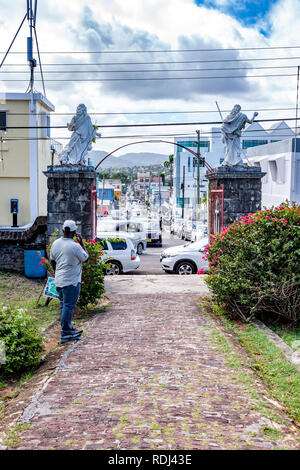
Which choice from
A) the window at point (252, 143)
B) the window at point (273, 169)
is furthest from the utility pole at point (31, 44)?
the window at point (252, 143)

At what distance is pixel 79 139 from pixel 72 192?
1.37m

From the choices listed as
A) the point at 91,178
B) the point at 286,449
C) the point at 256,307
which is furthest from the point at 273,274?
the point at 91,178

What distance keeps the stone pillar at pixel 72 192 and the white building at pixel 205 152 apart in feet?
100.0

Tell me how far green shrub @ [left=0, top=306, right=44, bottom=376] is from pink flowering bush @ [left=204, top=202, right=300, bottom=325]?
344cm

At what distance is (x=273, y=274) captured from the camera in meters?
7.78

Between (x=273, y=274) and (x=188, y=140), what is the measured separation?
5233cm

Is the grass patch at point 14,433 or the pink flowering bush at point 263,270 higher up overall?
the pink flowering bush at point 263,270

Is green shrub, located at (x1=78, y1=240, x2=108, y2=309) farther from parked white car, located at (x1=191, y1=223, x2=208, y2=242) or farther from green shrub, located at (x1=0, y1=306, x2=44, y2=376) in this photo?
parked white car, located at (x1=191, y1=223, x2=208, y2=242)

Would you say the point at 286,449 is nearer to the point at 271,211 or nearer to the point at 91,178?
the point at 271,211

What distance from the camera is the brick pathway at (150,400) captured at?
382 centimetres

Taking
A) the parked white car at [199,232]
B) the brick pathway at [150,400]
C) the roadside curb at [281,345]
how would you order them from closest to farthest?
1. the brick pathway at [150,400]
2. the roadside curb at [281,345]
3. the parked white car at [199,232]

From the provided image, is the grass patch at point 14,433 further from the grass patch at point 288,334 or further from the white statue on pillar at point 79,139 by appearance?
the white statue on pillar at point 79,139

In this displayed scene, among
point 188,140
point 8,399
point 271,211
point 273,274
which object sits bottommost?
point 8,399

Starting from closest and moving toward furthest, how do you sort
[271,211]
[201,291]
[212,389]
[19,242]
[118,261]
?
[212,389]
[271,211]
[201,291]
[19,242]
[118,261]
